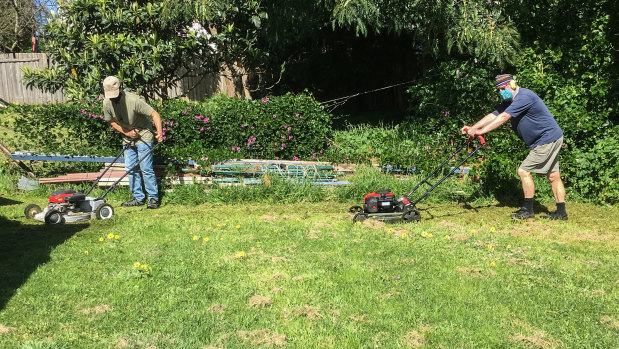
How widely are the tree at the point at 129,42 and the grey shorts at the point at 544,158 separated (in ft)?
18.6

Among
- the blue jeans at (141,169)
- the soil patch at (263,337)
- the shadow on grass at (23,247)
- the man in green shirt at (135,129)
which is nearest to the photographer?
the soil patch at (263,337)

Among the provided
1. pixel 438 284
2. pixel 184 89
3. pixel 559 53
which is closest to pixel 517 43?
pixel 559 53

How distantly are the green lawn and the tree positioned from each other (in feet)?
13.7

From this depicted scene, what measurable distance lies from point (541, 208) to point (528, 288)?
3437mm

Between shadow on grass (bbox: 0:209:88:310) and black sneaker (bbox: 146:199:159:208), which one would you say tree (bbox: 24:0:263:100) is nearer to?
black sneaker (bbox: 146:199:159:208)

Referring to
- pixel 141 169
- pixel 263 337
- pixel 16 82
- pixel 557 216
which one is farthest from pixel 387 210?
pixel 16 82

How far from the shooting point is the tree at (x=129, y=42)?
1020cm

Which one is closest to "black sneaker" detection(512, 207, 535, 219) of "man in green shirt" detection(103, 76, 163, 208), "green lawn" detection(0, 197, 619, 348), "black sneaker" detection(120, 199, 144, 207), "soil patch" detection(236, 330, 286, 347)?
"green lawn" detection(0, 197, 619, 348)

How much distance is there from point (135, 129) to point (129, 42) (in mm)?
3160

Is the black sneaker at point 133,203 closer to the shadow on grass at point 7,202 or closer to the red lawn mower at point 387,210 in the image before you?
the shadow on grass at point 7,202

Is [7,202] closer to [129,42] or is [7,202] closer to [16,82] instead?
[129,42]

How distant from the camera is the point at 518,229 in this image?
6.62 metres

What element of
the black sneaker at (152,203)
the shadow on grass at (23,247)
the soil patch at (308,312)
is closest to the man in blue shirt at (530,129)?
the soil patch at (308,312)

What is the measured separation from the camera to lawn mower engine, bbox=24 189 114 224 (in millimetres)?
6961
